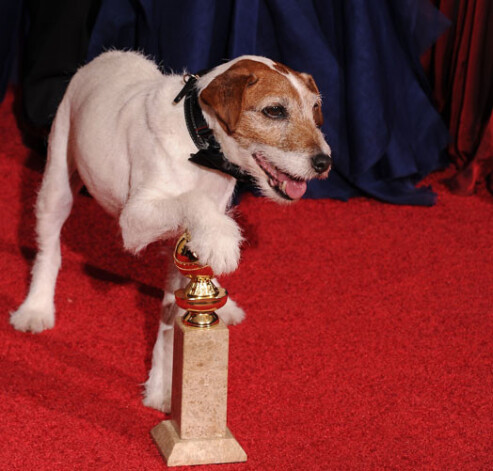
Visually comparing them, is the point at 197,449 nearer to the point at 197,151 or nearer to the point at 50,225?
the point at 197,151

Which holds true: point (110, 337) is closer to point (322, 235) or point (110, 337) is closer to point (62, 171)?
point (62, 171)

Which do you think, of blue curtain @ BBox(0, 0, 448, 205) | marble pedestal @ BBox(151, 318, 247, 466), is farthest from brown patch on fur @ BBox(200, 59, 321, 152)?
blue curtain @ BBox(0, 0, 448, 205)

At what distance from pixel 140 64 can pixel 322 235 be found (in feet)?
4.38

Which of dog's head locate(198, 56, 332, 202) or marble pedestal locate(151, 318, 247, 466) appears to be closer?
marble pedestal locate(151, 318, 247, 466)

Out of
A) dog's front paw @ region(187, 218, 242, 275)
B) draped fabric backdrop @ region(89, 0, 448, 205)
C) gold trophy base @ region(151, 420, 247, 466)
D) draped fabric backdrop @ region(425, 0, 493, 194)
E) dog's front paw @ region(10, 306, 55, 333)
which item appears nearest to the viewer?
dog's front paw @ region(187, 218, 242, 275)

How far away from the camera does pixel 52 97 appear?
392 centimetres

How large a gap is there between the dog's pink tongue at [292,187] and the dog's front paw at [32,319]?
39.7 inches

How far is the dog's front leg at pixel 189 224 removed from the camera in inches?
65.7

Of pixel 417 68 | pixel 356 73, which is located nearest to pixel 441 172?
pixel 417 68

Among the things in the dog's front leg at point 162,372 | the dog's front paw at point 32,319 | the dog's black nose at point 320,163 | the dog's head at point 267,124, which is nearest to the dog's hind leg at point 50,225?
the dog's front paw at point 32,319

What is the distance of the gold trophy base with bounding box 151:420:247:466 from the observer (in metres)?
1.82

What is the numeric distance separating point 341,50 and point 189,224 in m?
2.34

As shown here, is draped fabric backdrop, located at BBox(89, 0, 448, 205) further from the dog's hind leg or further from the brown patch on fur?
the brown patch on fur

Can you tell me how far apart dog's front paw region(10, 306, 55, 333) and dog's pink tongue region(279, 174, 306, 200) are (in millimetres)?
1007
